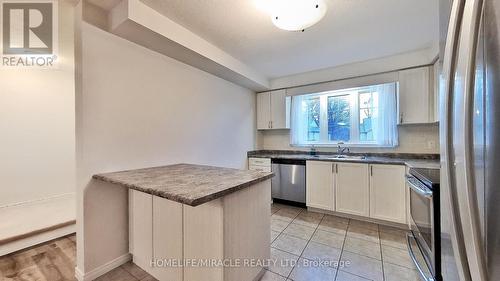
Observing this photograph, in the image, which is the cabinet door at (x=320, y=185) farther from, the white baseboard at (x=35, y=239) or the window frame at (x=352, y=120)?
the white baseboard at (x=35, y=239)

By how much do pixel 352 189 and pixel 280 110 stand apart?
1.93 metres

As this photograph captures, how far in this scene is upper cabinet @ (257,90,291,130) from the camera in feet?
12.8

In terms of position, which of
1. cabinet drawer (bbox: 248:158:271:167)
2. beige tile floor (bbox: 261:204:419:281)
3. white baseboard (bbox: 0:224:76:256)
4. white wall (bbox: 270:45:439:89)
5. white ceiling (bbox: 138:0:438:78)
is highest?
white ceiling (bbox: 138:0:438:78)

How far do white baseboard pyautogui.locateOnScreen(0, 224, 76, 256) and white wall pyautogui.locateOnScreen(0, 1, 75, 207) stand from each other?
29.3 inches

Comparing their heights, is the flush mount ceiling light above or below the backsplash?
above

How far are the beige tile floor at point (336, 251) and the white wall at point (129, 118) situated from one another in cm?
148

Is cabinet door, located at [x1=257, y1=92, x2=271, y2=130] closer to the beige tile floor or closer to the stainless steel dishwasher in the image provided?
the stainless steel dishwasher

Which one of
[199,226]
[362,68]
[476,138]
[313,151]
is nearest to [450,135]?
[476,138]

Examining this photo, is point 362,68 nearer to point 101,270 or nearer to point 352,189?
point 352,189

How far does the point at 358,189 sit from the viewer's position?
2.78 meters

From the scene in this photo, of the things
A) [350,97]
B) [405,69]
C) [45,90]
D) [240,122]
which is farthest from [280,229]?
[45,90]

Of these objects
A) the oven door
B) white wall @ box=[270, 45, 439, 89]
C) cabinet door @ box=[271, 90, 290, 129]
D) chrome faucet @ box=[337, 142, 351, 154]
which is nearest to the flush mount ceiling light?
the oven door

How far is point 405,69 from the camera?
282 cm

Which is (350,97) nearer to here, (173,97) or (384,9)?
(384,9)
